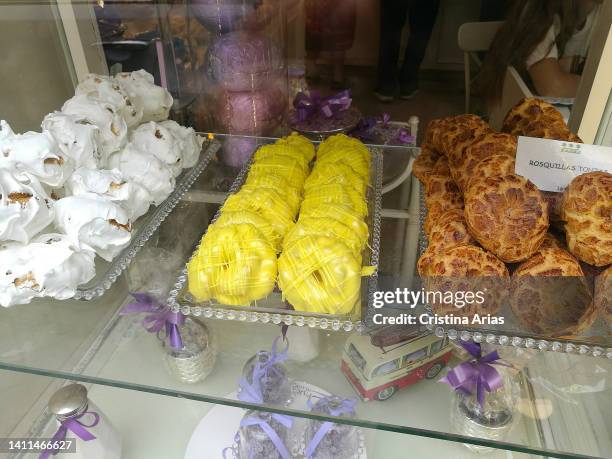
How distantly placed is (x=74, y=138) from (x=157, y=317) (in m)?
0.28

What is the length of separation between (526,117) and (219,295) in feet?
1.65

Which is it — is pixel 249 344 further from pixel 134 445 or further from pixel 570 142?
pixel 570 142

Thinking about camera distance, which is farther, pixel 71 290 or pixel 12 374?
pixel 12 374

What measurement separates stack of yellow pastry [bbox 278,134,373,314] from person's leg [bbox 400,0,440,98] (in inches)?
7.2

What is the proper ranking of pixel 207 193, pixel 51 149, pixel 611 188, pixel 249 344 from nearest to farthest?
pixel 611 188 → pixel 51 149 → pixel 249 344 → pixel 207 193

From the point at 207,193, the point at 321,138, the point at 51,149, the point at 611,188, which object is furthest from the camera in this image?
the point at 321,138

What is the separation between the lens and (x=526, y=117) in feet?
2.35

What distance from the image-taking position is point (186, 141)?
35.0 inches

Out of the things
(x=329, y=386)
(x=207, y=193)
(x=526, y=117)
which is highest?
(x=526, y=117)

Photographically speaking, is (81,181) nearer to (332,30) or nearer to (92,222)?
(92,222)

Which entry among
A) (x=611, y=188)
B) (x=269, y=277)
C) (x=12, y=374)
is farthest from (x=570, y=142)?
(x=12, y=374)

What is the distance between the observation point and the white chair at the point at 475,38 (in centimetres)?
76

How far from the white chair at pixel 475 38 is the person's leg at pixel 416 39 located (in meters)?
0.05

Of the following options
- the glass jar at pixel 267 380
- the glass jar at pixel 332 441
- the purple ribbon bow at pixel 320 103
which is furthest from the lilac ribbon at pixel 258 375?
the purple ribbon bow at pixel 320 103
